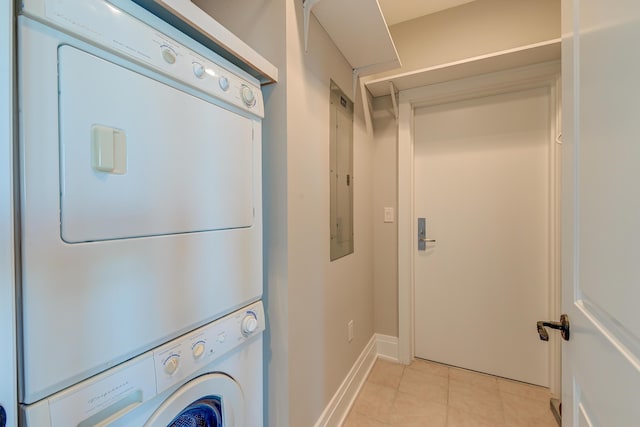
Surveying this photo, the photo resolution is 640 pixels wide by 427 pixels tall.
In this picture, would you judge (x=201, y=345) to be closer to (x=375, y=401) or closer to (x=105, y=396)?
(x=105, y=396)

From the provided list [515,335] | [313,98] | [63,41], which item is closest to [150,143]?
[63,41]

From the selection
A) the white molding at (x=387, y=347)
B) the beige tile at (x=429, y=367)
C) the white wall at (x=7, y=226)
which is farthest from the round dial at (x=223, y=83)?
the beige tile at (x=429, y=367)

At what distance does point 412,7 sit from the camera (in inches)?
78.5

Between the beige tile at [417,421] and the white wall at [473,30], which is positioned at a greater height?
the white wall at [473,30]

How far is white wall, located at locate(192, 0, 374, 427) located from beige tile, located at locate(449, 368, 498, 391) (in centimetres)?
107

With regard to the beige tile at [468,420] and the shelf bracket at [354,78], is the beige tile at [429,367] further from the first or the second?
the shelf bracket at [354,78]

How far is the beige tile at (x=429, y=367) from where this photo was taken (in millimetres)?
2129

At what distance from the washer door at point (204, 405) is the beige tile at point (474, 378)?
1.81 meters

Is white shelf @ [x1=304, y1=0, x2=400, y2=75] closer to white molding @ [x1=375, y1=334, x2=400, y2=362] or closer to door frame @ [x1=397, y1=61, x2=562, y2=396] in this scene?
door frame @ [x1=397, y1=61, x2=562, y2=396]

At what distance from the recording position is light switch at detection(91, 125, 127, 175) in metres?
0.58

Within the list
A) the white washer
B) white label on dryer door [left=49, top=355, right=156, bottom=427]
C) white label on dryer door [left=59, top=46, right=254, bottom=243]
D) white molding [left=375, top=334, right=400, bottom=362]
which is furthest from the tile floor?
white label on dryer door [left=59, top=46, right=254, bottom=243]

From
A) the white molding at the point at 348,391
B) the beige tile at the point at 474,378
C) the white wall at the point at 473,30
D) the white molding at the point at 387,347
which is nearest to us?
the white molding at the point at 348,391

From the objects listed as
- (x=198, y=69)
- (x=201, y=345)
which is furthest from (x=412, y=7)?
(x=201, y=345)

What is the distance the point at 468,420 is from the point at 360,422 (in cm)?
65
